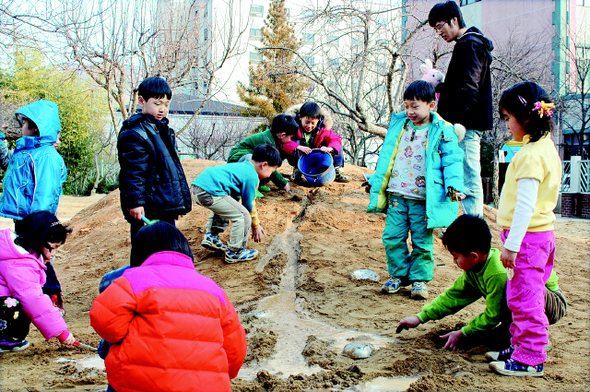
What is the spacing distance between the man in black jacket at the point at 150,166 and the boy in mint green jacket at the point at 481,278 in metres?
1.90

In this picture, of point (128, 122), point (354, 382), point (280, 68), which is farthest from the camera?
point (280, 68)

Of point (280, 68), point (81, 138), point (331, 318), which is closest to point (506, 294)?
point (331, 318)

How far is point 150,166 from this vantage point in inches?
135

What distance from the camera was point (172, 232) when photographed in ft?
6.50

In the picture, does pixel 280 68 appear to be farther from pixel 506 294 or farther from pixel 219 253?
pixel 506 294

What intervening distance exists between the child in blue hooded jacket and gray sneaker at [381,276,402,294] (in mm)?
2573

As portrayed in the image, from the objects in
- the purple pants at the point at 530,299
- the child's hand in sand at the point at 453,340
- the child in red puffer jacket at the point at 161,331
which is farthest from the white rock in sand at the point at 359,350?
the child in red puffer jacket at the point at 161,331

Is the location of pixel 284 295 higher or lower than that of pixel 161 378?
lower

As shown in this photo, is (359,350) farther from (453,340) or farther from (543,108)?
(543,108)

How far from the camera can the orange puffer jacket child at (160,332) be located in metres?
1.69

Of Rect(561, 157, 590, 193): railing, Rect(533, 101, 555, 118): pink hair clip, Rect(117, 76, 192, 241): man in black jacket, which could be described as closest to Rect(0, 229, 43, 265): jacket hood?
Rect(117, 76, 192, 241): man in black jacket

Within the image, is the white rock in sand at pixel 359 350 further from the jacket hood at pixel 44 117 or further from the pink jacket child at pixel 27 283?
the jacket hood at pixel 44 117

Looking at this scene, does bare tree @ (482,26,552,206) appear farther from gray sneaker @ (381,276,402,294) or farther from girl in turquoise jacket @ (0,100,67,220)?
girl in turquoise jacket @ (0,100,67,220)

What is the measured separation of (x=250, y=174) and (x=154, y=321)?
2748mm
